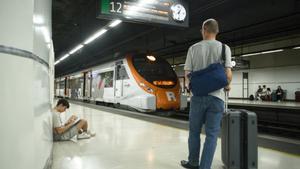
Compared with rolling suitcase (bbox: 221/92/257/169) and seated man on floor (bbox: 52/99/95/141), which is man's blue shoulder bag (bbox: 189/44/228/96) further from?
seated man on floor (bbox: 52/99/95/141)

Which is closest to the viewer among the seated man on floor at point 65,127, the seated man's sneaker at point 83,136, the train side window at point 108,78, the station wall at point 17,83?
the station wall at point 17,83

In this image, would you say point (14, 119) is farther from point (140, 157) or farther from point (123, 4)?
point (123, 4)

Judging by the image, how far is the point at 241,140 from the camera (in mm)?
2646

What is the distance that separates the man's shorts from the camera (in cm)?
421

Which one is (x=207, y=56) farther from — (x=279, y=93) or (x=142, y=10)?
(x=279, y=93)

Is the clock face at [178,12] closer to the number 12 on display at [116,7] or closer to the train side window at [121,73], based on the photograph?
the number 12 on display at [116,7]

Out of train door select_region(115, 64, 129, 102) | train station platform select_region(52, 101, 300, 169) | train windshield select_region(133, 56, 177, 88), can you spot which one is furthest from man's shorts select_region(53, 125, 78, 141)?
train door select_region(115, 64, 129, 102)

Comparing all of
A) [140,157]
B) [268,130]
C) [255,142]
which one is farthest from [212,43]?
[268,130]

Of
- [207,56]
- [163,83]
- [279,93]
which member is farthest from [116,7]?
[279,93]

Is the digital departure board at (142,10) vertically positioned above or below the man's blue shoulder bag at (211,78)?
above

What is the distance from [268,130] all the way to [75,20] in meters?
9.86

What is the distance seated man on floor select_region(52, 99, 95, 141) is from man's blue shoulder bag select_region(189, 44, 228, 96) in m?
2.62

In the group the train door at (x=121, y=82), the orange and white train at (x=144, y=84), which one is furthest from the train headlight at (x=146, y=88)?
the train door at (x=121, y=82)

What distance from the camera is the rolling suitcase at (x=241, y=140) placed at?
102 inches
